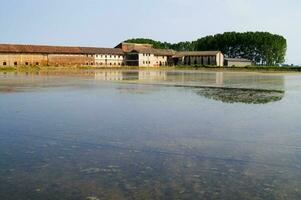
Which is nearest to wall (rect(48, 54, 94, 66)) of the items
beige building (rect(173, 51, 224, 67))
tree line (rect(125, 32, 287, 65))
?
beige building (rect(173, 51, 224, 67))

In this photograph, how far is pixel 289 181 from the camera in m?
5.76

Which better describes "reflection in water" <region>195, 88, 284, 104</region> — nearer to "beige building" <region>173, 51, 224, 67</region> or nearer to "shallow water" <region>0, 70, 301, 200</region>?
"shallow water" <region>0, 70, 301, 200</region>

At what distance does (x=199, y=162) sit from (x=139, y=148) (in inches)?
57.3

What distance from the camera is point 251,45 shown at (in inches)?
4188

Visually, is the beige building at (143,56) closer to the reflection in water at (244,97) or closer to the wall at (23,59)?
the wall at (23,59)

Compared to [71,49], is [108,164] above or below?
below

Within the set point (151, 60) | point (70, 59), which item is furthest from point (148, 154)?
point (151, 60)

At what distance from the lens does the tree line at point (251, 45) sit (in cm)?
10244

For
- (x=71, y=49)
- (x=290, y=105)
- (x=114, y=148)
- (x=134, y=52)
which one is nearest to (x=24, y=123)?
(x=114, y=148)

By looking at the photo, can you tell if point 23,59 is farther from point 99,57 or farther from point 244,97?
point 244,97

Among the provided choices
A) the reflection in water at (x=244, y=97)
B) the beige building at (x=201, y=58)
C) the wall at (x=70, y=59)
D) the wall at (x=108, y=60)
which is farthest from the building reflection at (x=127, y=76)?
the beige building at (x=201, y=58)

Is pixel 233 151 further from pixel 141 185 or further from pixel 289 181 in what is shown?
pixel 141 185

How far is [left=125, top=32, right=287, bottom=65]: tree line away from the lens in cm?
10244

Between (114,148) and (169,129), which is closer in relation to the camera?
(114,148)
